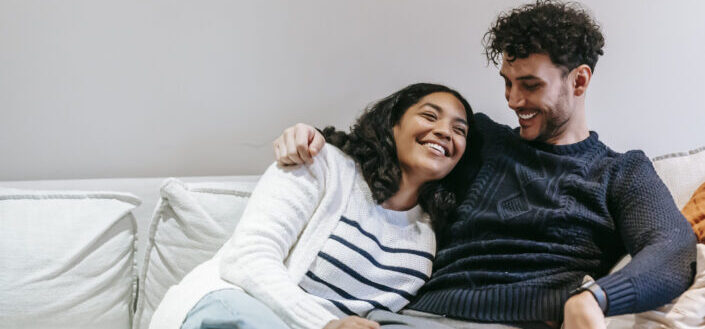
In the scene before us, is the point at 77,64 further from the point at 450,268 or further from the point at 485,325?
the point at 485,325

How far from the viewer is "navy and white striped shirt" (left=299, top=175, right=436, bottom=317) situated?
1.30m

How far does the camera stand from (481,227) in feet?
4.65

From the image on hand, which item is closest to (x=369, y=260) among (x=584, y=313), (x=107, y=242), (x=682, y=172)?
(x=584, y=313)

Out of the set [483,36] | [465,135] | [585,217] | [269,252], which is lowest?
[269,252]

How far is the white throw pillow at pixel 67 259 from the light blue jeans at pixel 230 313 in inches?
19.6

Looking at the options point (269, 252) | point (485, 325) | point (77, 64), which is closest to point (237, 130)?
point (77, 64)

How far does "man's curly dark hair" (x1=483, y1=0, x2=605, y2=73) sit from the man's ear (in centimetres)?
1

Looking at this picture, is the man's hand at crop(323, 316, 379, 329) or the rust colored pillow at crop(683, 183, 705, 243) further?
the rust colored pillow at crop(683, 183, 705, 243)

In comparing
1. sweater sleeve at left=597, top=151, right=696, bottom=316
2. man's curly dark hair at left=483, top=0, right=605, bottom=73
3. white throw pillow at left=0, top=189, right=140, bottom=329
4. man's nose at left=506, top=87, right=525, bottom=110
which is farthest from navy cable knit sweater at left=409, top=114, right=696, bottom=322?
white throw pillow at left=0, top=189, right=140, bottom=329

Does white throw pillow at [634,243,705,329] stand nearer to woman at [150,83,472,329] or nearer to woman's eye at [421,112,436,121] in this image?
woman at [150,83,472,329]

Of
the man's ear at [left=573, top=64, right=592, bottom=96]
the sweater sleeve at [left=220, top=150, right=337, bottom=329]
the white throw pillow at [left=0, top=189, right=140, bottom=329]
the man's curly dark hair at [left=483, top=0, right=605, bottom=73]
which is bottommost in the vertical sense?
the white throw pillow at [left=0, top=189, right=140, bottom=329]

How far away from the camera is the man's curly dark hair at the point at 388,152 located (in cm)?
142

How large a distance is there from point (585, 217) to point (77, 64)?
4.99 ft

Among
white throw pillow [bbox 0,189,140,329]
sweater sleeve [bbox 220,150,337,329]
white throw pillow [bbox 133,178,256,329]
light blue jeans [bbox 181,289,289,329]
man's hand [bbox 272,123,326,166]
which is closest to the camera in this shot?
light blue jeans [bbox 181,289,289,329]
